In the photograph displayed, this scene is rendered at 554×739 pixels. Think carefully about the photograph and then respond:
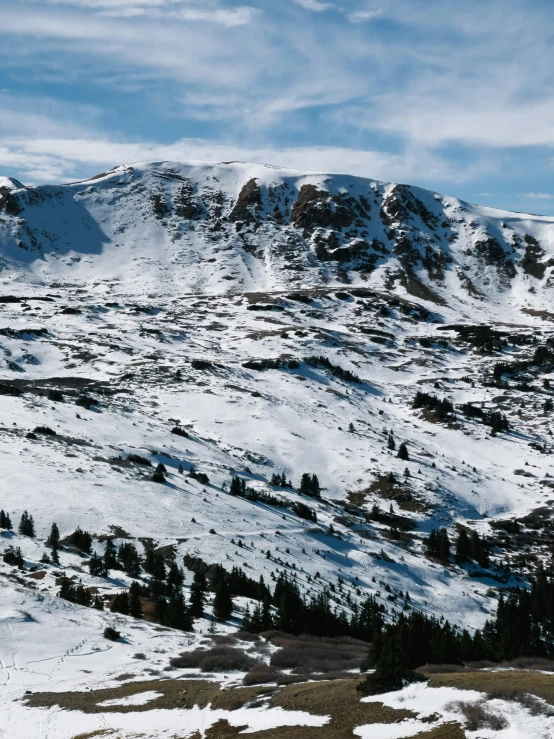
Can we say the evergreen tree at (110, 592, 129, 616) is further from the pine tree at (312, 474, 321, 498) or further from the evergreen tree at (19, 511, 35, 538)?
the pine tree at (312, 474, 321, 498)

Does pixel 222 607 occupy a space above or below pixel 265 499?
above

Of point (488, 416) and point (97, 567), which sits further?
point (488, 416)

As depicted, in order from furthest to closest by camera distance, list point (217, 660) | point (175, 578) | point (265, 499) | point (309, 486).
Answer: point (309, 486)
point (265, 499)
point (175, 578)
point (217, 660)

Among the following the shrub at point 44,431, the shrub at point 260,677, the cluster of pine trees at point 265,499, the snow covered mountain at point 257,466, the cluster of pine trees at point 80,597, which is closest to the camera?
the shrub at point 260,677

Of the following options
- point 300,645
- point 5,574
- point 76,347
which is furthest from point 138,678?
point 76,347

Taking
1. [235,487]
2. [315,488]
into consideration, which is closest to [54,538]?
[235,487]

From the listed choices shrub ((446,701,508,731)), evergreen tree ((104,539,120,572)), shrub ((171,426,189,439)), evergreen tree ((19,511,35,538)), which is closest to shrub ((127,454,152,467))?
shrub ((171,426,189,439))

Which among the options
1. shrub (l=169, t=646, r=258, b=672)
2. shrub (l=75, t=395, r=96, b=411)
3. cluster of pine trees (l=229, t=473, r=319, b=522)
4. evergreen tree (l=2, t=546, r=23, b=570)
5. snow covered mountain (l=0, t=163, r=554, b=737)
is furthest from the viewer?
shrub (l=75, t=395, r=96, b=411)

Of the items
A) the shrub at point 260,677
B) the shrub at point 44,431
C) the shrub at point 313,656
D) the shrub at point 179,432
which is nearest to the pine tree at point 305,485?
the shrub at point 179,432

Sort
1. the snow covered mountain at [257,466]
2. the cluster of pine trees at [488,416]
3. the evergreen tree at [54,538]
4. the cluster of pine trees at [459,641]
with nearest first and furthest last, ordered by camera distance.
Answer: the cluster of pine trees at [459,641]
the snow covered mountain at [257,466]
the evergreen tree at [54,538]
the cluster of pine trees at [488,416]

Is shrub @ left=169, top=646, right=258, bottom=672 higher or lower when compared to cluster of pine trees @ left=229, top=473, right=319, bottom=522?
higher

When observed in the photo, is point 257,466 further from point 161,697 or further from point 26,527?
point 161,697

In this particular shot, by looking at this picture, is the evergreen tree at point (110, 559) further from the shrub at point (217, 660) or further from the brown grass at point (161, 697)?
the brown grass at point (161, 697)
